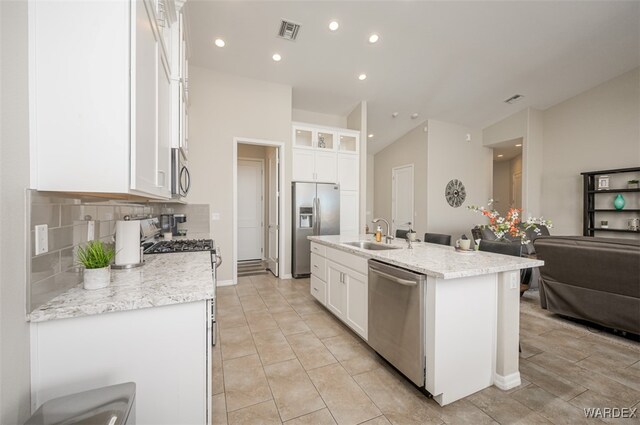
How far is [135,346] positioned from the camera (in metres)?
1.04

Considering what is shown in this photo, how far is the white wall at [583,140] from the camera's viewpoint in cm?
484

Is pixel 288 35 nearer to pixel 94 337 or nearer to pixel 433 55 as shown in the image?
pixel 433 55

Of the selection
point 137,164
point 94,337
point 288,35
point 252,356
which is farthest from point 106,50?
point 288,35

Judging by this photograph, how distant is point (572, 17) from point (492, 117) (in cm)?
289

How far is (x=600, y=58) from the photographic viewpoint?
446cm

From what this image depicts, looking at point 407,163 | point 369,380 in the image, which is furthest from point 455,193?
point 369,380

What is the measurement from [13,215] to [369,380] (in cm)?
211

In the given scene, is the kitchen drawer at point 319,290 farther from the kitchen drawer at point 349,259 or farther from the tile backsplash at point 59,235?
the tile backsplash at point 59,235

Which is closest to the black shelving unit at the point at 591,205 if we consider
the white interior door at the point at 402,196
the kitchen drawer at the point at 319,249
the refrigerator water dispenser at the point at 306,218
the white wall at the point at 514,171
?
the white wall at the point at 514,171

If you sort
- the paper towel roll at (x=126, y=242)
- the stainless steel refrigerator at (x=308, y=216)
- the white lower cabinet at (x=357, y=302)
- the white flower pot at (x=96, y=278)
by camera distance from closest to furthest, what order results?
the white flower pot at (x=96, y=278) → the paper towel roll at (x=126, y=242) → the white lower cabinet at (x=357, y=302) → the stainless steel refrigerator at (x=308, y=216)

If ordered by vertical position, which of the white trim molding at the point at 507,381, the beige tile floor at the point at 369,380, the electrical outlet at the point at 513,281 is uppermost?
the electrical outlet at the point at 513,281

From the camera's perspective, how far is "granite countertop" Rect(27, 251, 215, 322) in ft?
3.10

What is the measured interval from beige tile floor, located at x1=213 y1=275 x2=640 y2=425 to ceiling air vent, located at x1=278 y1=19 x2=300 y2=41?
3662 mm

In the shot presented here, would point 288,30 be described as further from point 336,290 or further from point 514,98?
point 514,98
